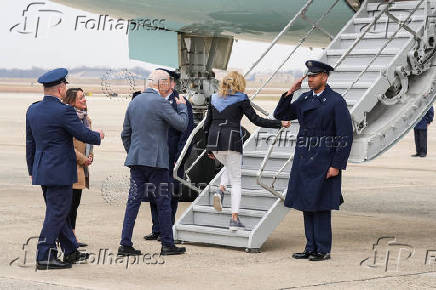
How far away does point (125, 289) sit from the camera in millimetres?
7422

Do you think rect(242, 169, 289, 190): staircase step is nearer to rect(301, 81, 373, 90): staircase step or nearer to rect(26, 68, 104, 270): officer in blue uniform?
rect(301, 81, 373, 90): staircase step

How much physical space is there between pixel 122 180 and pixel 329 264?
8.95 meters

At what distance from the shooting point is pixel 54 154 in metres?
8.20

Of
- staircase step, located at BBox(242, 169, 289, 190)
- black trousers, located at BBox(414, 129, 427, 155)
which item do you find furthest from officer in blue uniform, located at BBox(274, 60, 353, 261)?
black trousers, located at BBox(414, 129, 427, 155)

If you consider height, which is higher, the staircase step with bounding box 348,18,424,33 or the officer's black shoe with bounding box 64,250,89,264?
the staircase step with bounding box 348,18,424,33

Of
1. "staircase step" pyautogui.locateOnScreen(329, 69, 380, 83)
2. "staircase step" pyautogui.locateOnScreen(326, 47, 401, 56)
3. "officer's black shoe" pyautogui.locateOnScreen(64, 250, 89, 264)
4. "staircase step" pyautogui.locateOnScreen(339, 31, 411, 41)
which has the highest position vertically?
"staircase step" pyautogui.locateOnScreen(339, 31, 411, 41)

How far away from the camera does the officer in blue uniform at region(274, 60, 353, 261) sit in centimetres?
883

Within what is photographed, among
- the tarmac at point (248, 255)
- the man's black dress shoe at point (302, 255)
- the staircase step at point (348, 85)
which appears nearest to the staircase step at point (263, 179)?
the tarmac at point (248, 255)

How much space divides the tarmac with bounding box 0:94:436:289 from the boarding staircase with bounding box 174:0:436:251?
34 cm

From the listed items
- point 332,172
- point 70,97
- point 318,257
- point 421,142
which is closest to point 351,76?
point 332,172

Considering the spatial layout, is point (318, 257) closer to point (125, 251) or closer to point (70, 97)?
point (125, 251)

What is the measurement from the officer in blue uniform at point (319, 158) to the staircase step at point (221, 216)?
2.21 feet

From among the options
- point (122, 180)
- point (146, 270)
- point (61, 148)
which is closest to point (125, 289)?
point (146, 270)

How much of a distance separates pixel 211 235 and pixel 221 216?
14.8 inches
